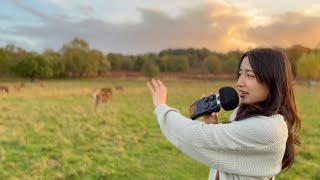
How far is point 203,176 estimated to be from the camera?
6133 mm

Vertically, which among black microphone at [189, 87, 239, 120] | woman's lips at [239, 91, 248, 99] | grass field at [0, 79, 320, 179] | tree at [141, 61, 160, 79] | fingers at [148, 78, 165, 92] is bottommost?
grass field at [0, 79, 320, 179]

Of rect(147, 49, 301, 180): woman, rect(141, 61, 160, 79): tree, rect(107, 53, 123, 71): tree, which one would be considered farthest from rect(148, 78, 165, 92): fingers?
rect(107, 53, 123, 71): tree

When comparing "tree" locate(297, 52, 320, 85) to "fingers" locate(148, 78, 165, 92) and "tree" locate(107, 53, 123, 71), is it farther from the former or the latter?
"fingers" locate(148, 78, 165, 92)

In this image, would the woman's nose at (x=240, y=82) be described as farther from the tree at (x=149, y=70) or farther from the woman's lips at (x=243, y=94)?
the tree at (x=149, y=70)

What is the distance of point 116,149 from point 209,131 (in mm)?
6533

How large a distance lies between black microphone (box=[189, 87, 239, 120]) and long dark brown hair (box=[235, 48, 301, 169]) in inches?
2.8

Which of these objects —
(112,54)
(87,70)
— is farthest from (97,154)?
(112,54)

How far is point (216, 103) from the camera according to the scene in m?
1.88

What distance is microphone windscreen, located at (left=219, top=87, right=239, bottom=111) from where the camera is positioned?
6.08 ft

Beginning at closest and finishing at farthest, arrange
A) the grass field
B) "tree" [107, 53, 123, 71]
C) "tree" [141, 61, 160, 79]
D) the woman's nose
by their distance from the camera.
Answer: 1. the woman's nose
2. the grass field
3. "tree" [141, 61, 160, 79]
4. "tree" [107, 53, 123, 71]

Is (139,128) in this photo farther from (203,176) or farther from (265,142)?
(265,142)

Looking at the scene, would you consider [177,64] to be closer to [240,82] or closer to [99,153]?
[99,153]

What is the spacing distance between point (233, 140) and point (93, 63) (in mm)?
63671

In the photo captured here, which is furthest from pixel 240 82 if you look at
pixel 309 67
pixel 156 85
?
pixel 309 67
